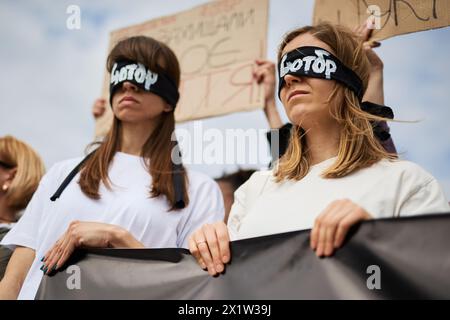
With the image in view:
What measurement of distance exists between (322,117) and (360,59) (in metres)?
0.30

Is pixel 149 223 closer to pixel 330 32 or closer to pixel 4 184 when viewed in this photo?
pixel 330 32

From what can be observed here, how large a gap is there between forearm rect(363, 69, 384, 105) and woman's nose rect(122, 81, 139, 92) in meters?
1.13

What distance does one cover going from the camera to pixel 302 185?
241cm

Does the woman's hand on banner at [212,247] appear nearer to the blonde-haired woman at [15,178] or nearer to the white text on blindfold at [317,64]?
the white text on blindfold at [317,64]

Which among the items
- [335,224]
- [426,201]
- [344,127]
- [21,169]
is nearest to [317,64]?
[344,127]

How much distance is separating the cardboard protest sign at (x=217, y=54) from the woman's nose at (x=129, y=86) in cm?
98

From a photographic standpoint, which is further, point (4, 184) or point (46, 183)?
point (4, 184)

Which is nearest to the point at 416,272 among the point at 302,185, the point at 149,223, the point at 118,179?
the point at 302,185

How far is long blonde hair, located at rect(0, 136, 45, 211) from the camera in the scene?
406 cm

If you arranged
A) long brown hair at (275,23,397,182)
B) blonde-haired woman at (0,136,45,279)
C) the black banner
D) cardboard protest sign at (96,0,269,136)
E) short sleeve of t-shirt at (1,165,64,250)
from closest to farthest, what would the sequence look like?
the black banner
long brown hair at (275,23,397,182)
short sleeve of t-shirt at (1,165,64,250)
blonde-haired woman at (0,136,45,279)
cardboard protest sign at (96,0,269,136)

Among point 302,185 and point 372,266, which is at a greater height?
point 302,185

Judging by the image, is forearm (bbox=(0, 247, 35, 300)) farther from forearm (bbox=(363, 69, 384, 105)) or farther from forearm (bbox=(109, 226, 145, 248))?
forearm (bbox=(363, 69, 384, 105))

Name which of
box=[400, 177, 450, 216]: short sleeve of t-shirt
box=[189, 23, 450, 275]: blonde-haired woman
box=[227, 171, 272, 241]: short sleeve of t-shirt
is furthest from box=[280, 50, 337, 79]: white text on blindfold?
box=[400, 177, 450, 216]: short sleeve of t-shirt
